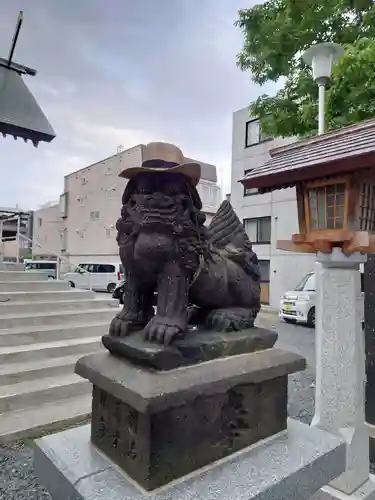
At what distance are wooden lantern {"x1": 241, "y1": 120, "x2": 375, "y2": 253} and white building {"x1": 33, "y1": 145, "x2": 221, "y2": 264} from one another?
15000 millimetres

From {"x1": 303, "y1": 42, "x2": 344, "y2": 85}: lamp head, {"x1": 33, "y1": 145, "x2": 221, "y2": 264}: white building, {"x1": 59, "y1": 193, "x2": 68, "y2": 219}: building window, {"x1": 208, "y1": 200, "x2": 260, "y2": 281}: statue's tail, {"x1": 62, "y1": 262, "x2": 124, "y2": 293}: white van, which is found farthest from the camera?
{"x1": 59, "y1": 193, "x2": 68, "y2": 219}: building window

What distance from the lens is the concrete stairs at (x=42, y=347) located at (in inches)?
116

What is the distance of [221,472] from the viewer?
118 centimetres

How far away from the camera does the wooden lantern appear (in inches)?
72.2

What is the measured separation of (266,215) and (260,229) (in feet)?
2.02

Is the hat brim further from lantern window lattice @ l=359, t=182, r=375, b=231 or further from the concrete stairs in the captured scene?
the concrete stairs

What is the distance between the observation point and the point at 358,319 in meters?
Result: 2.11

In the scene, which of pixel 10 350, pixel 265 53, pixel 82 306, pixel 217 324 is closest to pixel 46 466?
pixel 217 324

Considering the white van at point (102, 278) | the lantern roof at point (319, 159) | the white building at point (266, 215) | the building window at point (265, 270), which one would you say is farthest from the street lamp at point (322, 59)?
the white van at point (102, 278)

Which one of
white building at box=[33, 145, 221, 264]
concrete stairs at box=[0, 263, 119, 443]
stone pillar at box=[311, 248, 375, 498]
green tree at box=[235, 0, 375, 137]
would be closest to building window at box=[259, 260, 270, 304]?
white building at box=[33, 145, 221, 264]

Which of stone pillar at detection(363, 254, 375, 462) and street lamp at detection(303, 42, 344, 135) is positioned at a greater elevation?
street lamp at detection(303, 42, 344, 135)

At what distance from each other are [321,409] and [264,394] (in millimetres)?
1009

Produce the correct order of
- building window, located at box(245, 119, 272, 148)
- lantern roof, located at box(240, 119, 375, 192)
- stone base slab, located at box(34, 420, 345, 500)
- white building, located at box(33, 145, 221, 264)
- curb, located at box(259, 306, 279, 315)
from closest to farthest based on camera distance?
stone base slab, located at box(34, 420, 345, 500), lantern roof, located at box(240, 119, 375, 192), curb, located at box(259, 306, 279, 315), building window, located at box(245, 119, 272, 148), white building, located at box(33, 145, 221, 264)

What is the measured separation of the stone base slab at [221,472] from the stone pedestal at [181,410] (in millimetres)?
34
